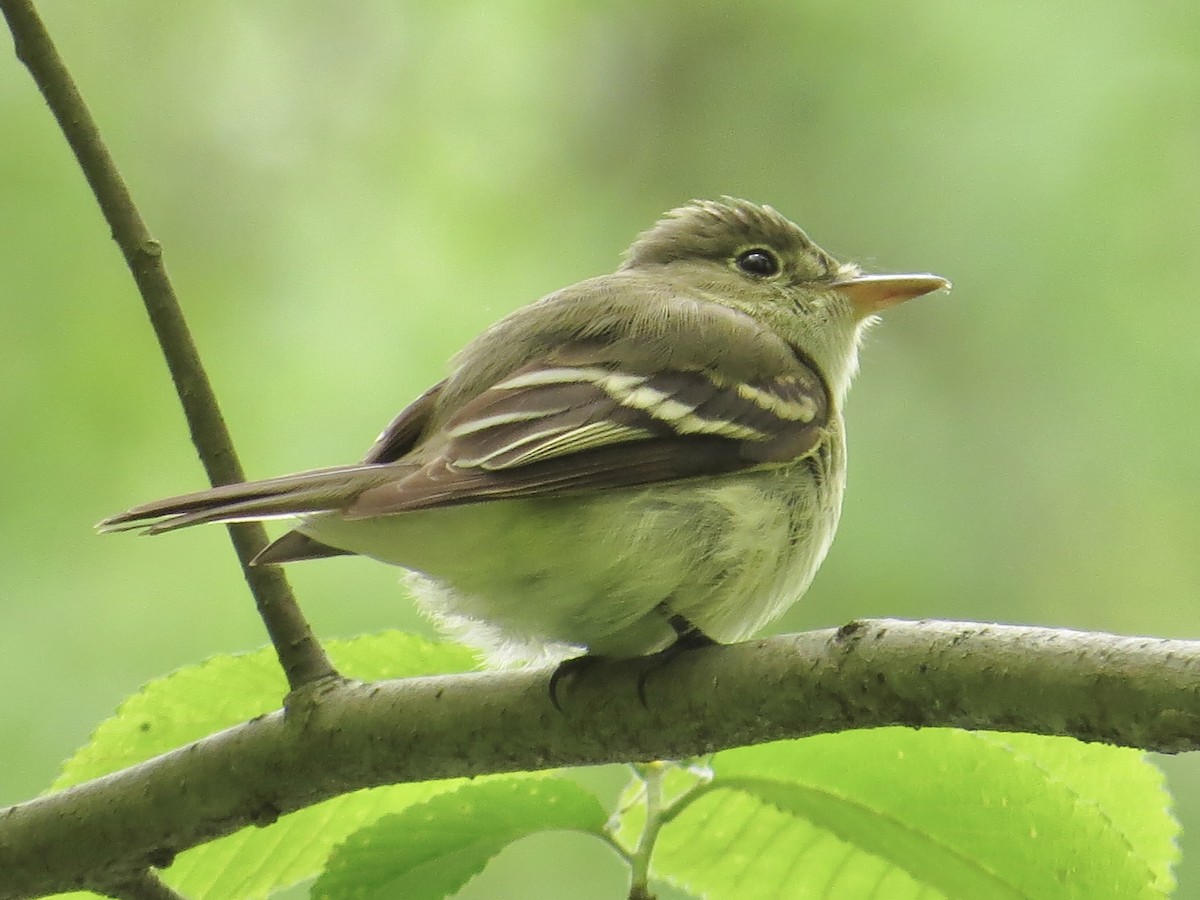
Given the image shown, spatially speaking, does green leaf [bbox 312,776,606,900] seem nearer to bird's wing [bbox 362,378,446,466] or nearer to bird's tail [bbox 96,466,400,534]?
bird's tail [bbox 96,466,400,534]

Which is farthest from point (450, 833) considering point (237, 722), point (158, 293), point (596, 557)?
point (158, 293)

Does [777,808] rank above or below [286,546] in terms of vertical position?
below

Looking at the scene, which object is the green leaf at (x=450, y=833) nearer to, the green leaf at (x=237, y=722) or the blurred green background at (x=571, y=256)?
the green leaf at (x=237, y=722)

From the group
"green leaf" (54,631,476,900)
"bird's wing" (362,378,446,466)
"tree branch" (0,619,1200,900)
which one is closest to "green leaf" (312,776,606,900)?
"tree branch" (0,619,1200,900)

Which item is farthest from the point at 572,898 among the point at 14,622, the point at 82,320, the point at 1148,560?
the point at 82,320

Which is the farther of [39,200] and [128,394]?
[39,200]

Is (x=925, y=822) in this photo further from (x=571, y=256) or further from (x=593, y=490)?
(x=571, y=256)

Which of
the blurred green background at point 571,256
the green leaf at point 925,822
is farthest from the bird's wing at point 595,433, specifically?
the blurred green background at point 571,256

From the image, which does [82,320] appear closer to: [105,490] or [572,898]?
[105,490]
